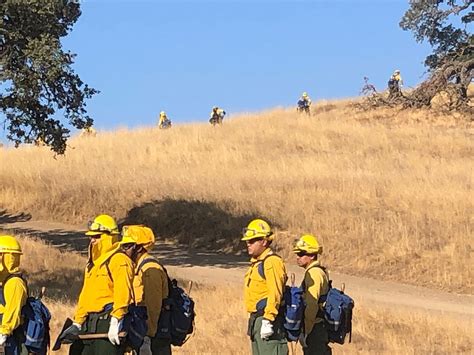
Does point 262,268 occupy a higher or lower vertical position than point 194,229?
lower

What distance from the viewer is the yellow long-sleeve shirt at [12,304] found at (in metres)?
6.36

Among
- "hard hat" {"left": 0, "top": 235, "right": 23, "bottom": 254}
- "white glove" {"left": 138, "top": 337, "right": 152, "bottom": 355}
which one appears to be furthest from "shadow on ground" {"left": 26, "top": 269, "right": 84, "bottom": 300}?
"hard hat" {"left": 0, "top": 235, "right": 23, "bottom": 254}

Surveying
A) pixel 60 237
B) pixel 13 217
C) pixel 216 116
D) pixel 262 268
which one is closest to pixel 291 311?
pixel 262 268

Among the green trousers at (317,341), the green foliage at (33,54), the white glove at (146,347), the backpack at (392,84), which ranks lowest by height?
the green trousers at (317,341)

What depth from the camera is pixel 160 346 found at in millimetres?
7586

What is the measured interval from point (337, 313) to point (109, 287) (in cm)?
234

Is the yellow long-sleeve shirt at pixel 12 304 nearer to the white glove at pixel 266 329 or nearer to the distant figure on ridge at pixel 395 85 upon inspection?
the white glove at pixel 266 329

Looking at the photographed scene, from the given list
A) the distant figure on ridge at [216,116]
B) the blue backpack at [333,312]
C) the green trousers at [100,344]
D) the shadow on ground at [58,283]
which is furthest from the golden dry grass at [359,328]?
the distant figure on ridge at [216,116]

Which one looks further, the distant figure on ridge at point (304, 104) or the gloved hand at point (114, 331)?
the distant figure on ridge at point (304, 104)

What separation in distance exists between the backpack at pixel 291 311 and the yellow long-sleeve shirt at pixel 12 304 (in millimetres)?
2062

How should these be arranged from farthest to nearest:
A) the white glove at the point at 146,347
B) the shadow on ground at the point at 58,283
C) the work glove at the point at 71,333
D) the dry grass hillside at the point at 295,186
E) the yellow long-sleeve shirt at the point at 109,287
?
the dry grass hillside at the point at 295,186, the shadow on ground at the point at 58,283, the white glove at the point at 146,347, the work glove at the point at 71,333, the yellow long-sleeve shirt at the point at 109,287

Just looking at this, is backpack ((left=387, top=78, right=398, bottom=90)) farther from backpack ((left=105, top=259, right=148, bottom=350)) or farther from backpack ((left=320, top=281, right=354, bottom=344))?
backpack ((left=105, top=259, right=148, bottom=350))

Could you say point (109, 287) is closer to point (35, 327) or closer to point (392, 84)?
point (35, 327)

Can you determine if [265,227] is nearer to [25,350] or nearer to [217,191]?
[25,350]
